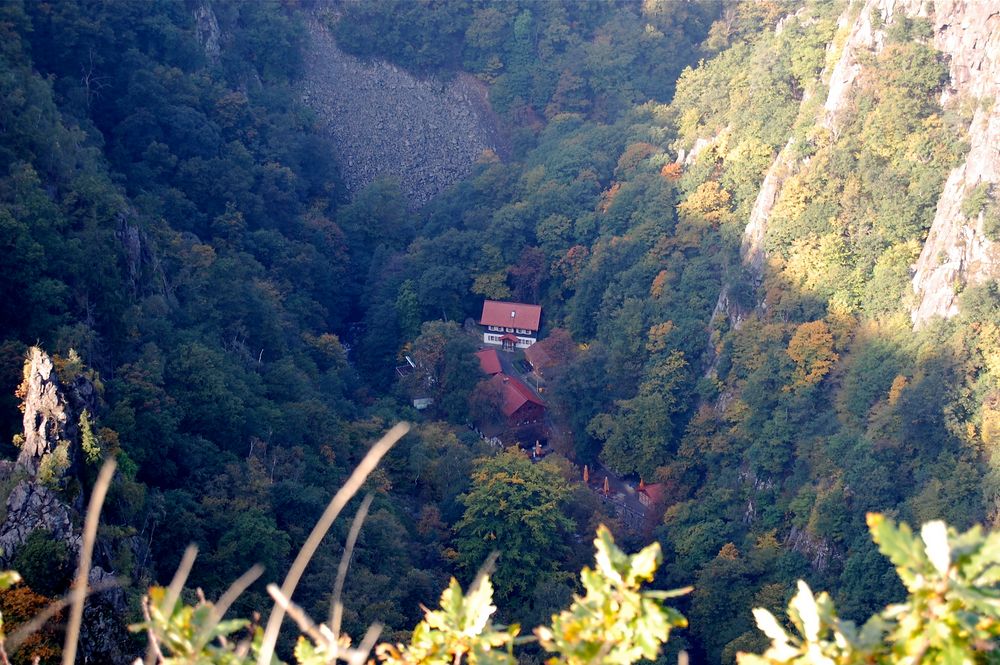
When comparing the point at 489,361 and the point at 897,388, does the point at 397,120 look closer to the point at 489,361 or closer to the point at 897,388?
the point at 489,361

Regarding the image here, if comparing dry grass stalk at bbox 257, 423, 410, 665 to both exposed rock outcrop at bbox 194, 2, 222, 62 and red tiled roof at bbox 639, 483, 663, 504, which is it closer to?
red tiled roof at bbox 639, 483, 663, 504

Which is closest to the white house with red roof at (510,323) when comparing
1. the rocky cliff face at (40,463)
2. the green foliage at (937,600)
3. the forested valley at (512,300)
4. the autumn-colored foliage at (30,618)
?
the forested valley at (512,300)

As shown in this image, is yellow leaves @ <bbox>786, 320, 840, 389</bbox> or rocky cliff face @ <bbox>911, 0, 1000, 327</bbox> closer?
rocky cliff face @ <bbox>911, 0, 1000, 327</bbox>

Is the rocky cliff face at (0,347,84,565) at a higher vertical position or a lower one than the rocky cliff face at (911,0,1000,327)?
lower

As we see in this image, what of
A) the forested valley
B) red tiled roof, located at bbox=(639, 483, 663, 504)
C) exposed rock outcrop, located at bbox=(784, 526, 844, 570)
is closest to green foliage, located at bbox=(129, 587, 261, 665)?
the forested valley

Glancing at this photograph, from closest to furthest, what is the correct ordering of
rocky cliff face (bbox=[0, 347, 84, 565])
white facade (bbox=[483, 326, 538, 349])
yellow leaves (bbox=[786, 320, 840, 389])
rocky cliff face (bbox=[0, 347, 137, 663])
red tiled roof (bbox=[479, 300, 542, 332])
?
rocky cliff face (bbox=[0, 347, 137, 663])
rocky cliff face (bbox=[0, 347, 84, 565])
yellow leaves (bbox=[786, 320, 840, 389])
red tiled roof (bbox=[479, 300, 542, 332])
white facade (bbox=[483, 326, 538, 349])

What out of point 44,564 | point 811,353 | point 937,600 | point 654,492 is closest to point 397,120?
point 654,492

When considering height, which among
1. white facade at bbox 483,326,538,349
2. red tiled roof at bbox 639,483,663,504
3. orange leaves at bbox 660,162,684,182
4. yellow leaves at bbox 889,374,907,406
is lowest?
red tiled roof at bbox 639,483,663,504

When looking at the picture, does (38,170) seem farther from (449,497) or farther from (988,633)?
(988,633)

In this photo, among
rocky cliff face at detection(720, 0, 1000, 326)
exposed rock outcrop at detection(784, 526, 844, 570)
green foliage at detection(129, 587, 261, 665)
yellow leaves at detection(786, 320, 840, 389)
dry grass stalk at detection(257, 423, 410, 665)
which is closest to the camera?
dry grass stalk at detection(257, 423, 410, 665)
